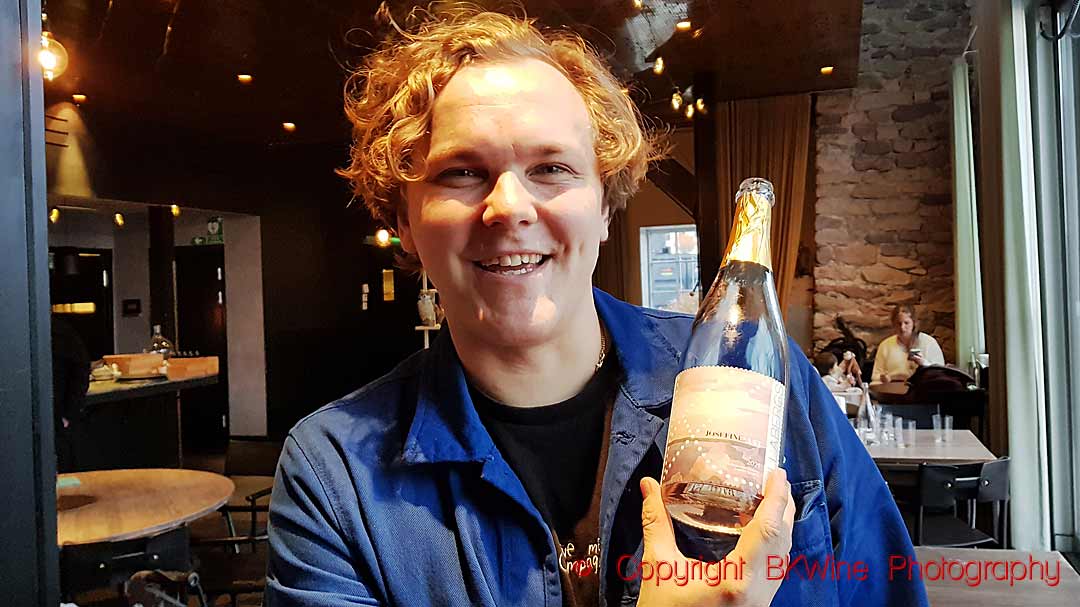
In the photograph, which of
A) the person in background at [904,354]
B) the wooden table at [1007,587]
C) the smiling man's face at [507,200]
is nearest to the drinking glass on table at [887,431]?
the wooden table at [1007,587]

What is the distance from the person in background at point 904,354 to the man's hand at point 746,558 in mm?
5394

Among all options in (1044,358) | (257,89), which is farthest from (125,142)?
(1044,358)

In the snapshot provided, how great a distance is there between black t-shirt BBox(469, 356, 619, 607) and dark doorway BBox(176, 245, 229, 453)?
346cm

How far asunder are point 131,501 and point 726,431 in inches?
108

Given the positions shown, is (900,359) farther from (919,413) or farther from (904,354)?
(919,413)

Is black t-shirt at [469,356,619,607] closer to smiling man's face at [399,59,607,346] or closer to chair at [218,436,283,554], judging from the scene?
smiling man's face at [399,59,607,346]

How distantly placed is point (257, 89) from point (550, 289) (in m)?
4.74

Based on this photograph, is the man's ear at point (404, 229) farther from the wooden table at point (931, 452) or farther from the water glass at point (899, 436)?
the water glass at point (899, 436)

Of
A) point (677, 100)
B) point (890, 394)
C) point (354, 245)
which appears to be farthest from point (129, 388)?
point (677, 100)

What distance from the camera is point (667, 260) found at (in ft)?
27.8

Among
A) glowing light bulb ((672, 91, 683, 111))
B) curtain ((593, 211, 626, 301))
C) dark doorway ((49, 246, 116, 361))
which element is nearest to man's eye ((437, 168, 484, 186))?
dark doorway ((49, 246, 116, 361))

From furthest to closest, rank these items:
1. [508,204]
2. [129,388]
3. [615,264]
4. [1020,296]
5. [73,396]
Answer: [615,264]
[129,388]
[1020,296]
[73,396]
[508,204]

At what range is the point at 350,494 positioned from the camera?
81 cm

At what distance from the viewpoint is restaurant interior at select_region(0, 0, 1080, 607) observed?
7.41 ft
